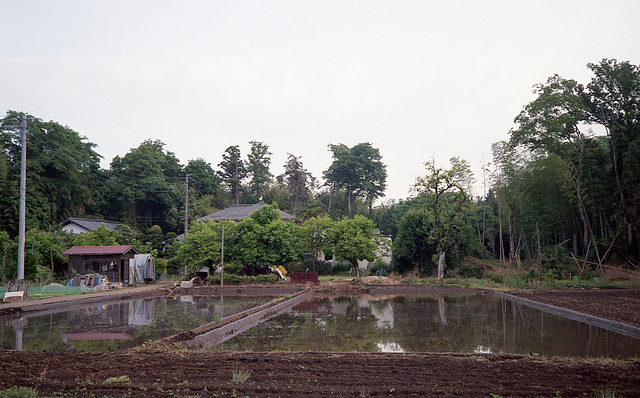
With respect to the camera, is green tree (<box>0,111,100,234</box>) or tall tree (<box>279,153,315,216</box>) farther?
tall tree (<box>279,153,315,216</box>)

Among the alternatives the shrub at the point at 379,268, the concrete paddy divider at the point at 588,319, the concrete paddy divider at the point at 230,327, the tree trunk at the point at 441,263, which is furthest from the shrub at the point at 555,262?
the concrete paddy divider at the point at 230,327

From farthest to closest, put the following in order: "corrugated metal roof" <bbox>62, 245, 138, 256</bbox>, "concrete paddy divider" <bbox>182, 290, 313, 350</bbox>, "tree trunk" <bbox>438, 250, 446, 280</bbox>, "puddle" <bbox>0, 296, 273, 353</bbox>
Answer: "tree trunk" <bbox>438, 250, 446, 280</bbox> → "corrugated metal roof" <bbox>62, 245, 138, 256</bbox> → "puddle" <bbox>0, 296, 273, 353</bbox> → "concrete paddy divider" <bbox>182, 290, 313, 350</bbox>

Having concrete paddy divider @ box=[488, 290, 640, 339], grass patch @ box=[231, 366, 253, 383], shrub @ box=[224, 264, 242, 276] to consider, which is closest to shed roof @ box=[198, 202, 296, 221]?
shrub @ box=[224, 264, 242, 276]

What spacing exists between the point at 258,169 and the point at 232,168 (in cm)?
389

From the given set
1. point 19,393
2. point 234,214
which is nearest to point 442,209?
point 234,214

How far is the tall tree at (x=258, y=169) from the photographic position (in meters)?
65.4

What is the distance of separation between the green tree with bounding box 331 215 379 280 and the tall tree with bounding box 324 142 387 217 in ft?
92.8

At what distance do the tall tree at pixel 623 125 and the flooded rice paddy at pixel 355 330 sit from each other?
1240 centimetres

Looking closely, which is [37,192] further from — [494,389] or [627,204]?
[627,204]

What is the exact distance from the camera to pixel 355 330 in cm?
1250

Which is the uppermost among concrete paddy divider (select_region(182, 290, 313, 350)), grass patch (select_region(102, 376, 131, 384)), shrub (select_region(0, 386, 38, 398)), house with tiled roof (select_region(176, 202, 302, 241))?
house with tiled roof (select_region(176, 202, 302, 241))

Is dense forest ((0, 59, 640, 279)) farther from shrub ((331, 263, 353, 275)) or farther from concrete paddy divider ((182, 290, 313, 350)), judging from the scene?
concrete paddy divider ((182, 290, 313, 350))

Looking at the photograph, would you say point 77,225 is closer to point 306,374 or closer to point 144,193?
point 144,193

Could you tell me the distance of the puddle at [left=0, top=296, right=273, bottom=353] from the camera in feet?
35.8
